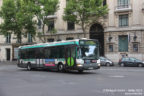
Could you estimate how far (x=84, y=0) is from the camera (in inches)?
1293

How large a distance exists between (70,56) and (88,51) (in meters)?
1.51

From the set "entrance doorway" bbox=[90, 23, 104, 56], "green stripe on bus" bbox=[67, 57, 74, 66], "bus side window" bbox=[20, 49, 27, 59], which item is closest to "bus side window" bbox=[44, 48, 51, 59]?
"green stripe on bus" bbox=[67, 57, 74, 66]

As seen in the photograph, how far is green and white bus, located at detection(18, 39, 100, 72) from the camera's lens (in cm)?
1780

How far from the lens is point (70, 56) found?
1844cm

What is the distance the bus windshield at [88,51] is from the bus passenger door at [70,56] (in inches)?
25.7

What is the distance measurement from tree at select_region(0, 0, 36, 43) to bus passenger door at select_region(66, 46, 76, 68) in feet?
60.2

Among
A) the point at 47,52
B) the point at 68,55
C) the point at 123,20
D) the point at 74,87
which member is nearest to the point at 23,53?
the point at 47,52

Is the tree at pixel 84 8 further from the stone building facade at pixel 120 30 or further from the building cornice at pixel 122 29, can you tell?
the building cornice at pixel 122 29

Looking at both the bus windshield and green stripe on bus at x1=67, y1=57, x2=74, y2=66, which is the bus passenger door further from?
the bus windshield

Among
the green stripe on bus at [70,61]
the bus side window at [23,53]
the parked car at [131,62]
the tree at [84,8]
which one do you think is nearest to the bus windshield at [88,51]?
the green stripe on bus at [70,61]

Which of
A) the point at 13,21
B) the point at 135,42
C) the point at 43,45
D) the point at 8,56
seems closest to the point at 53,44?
the point at 43,45

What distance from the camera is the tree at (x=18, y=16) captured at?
36338 mm

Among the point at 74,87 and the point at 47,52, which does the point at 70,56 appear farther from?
the point at 74,87

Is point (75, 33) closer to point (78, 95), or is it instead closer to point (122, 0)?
point (122, 0)
